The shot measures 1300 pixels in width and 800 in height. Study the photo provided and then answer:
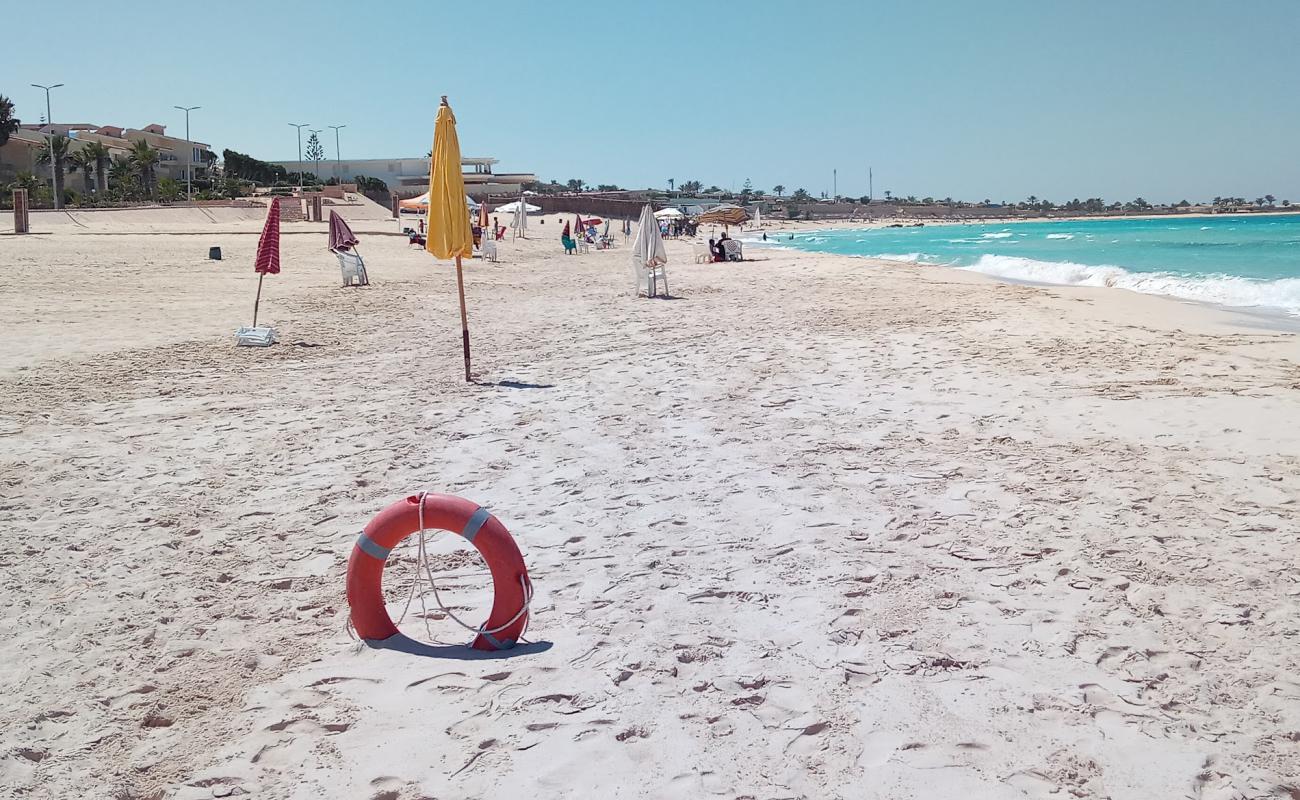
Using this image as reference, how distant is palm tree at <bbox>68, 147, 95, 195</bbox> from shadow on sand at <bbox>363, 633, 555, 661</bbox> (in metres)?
57.9

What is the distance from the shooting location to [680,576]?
3908 mm

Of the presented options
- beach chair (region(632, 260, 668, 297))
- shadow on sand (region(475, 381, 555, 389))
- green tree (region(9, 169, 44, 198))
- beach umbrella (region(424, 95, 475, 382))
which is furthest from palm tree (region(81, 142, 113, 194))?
shadow on sand (region(475, 381, 555, 389))

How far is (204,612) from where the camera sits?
3678mm

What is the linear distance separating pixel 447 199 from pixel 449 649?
18.0 ft

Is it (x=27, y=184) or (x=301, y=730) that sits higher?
(x=27, y=184)

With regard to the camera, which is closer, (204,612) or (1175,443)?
(204,612)

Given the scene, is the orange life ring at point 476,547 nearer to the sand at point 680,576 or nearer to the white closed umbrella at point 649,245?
the sand at point 680,576

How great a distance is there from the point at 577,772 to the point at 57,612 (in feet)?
7.98

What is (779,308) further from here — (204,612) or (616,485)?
(204,612)

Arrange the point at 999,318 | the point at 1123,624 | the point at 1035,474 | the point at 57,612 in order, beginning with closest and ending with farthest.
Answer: the point at 1123,624 < the point at 57,612 < the point at 1035,474 < the point at 999,318

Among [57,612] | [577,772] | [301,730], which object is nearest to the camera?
[577,772]

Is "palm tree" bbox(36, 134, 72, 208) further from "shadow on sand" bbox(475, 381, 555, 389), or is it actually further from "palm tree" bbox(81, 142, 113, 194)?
"shadow on sand" bbox(475, 381, 555, 389)

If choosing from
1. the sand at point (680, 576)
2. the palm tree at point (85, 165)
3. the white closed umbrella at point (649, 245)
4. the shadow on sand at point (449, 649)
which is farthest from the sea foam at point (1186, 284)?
the palm tree at point (85, 165)

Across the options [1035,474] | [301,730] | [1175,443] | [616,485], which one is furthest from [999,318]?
[301,730]
